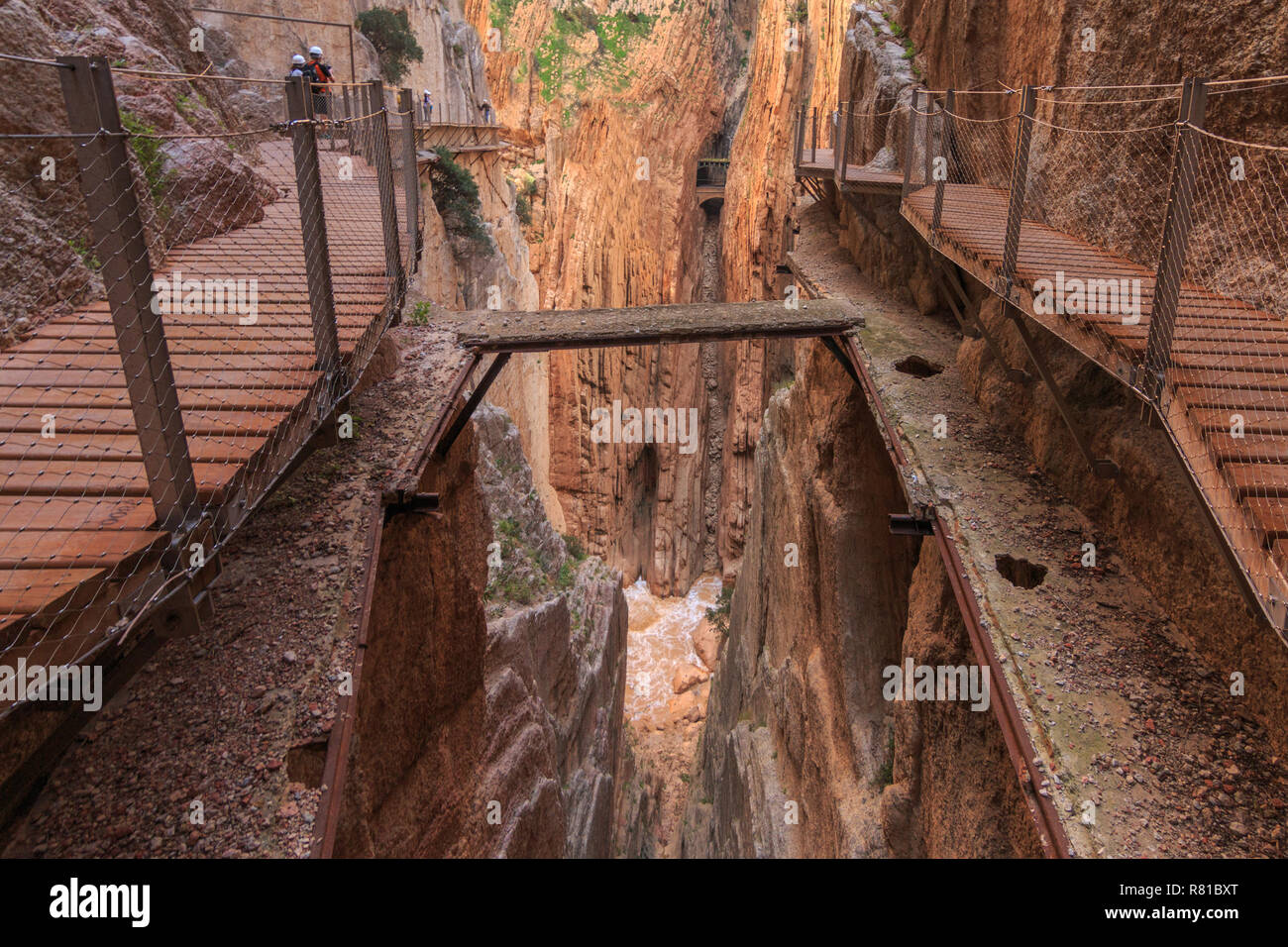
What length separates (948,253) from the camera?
7250 mm

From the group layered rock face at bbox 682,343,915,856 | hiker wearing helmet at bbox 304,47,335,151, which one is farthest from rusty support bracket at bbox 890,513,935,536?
hiker wearing helmet at bbox 304,47,335,151

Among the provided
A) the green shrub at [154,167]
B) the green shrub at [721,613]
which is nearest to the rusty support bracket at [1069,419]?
the green shrub at [154,167]

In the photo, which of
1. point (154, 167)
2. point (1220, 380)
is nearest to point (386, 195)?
point (154, 167)

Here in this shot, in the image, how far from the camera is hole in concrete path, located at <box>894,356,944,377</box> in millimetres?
8227

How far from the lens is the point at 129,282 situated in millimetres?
2891

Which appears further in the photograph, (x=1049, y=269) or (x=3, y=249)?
(x=1049, y=269)

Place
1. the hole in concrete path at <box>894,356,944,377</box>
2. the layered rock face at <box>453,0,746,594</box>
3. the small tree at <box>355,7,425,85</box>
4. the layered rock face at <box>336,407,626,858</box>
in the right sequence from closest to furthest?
1. the layered rock face at <box>336,407,626,858</box>
2. the hole in concrete path at <box>894,356,944,377</box>
3. the small tree at <box>355,7,425,85</box>
4. the layered rock face at <box>453,0,746,594</box>

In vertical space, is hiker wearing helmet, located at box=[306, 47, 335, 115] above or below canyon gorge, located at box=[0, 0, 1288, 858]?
above

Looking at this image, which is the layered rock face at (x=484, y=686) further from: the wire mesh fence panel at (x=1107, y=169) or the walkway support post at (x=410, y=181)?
the wire mesh fence panel at (x=1107, y=169)

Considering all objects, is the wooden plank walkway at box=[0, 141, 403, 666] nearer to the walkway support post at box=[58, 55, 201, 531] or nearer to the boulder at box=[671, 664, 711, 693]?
the walkway support post at box=[58, 55, 201, 531]

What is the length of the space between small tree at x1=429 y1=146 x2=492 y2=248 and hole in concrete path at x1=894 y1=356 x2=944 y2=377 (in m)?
12.7

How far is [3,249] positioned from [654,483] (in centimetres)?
2898

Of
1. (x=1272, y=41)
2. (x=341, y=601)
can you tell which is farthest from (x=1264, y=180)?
(x=341, y=601)
